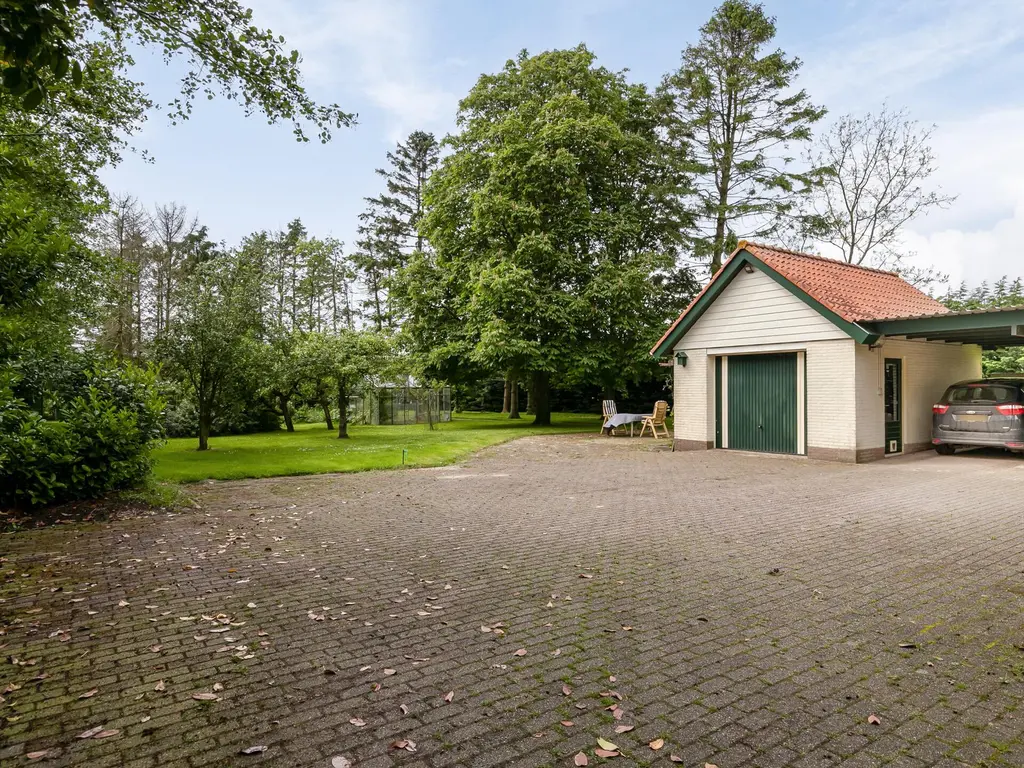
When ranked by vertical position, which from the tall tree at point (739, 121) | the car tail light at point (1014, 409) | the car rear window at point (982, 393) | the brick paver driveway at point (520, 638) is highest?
the tall tree at point (739, 121)

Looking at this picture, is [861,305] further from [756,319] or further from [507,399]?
[507,399]

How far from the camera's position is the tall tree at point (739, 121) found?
2436cm

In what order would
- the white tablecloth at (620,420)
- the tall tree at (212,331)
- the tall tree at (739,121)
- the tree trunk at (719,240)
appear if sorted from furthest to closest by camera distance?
1. the tree trunk at (719,240)
2. the tall tree at (739,121)
3. the white tablecloth at (620,420)
4. the tall tree at (212,331)

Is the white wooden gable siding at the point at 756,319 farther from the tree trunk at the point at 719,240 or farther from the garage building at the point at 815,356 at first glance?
the tree trunk at the point at 719,240

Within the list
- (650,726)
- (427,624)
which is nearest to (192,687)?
(427,624)

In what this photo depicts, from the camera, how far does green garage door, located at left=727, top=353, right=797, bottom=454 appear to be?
14.5 m

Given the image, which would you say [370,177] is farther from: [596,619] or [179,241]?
[596,619]

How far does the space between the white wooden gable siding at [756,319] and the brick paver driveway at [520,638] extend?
22.0 feet

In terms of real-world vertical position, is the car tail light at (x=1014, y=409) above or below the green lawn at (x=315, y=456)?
above

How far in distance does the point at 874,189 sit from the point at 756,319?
1548cm

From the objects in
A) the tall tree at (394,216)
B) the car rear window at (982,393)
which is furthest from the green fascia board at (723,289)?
the tall tree at (394,216)

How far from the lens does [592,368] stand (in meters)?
23.6

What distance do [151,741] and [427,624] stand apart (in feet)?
5.81

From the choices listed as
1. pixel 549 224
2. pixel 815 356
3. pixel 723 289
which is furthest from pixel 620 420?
pixel 815 356
